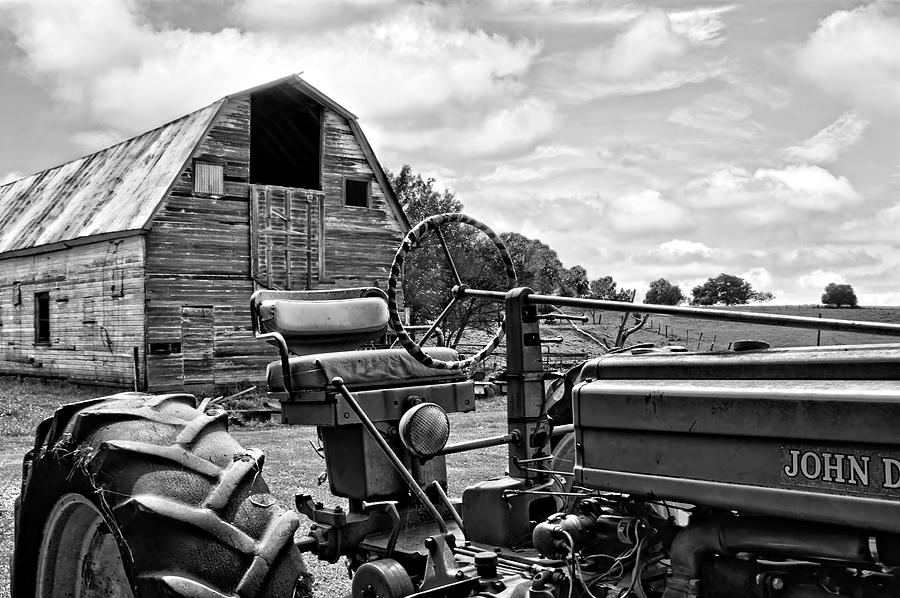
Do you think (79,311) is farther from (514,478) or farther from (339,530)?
(514,478)

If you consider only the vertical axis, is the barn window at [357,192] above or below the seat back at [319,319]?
above

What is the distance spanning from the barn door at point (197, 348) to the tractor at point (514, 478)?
14.1 metres

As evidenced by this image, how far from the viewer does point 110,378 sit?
18641 mm

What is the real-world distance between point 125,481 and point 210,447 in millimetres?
336

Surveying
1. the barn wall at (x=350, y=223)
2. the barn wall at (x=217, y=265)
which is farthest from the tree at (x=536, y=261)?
the barn wall at (x=217, y=265)

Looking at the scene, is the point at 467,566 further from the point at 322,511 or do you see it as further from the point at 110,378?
the point at 110,378

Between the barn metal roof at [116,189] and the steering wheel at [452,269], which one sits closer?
the steering wheel at [452,269]

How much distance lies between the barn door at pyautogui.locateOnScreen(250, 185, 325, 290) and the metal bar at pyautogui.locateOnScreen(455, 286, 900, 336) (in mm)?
16412

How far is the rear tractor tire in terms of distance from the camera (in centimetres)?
298

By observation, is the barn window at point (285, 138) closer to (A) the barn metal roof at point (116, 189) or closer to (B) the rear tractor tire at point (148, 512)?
(A) the barn metal roof at point (116, 189)

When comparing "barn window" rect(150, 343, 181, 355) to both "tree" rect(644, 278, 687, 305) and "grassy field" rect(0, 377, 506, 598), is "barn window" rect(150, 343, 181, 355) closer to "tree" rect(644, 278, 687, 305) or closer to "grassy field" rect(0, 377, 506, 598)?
"grassy field" rect(0, 377, 506, 598)

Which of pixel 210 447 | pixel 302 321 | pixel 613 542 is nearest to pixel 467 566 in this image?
pixel 613 542

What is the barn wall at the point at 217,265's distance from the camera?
57.7ft

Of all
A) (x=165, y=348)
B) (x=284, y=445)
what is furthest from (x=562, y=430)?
(x=165, y=348)
